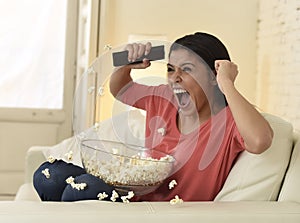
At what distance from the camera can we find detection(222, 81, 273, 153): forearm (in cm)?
173

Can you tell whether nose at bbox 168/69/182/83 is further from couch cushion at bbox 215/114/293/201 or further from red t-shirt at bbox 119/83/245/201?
couch cushion at bbox 215/114/293/201

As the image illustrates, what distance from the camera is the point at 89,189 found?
74.1 inches

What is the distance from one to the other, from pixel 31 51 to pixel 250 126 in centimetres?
291

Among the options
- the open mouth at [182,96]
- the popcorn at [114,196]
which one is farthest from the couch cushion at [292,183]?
the popcorn at [114,196]

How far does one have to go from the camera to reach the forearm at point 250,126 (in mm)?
1734

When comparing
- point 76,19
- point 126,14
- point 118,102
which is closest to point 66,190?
point 118,102

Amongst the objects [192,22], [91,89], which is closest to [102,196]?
[91,89]

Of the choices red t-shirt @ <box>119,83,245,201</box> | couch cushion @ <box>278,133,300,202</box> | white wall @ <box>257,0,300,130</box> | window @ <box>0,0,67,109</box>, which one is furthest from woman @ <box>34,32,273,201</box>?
window @ <box>0,0,67,109</box>

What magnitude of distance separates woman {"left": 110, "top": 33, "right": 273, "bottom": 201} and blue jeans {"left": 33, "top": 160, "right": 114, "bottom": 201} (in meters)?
0.18

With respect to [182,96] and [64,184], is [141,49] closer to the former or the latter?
[182,96]

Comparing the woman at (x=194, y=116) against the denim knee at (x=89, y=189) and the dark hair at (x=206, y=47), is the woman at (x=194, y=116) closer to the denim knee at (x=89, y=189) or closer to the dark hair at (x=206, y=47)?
the dark hair at (x=206, y=47)

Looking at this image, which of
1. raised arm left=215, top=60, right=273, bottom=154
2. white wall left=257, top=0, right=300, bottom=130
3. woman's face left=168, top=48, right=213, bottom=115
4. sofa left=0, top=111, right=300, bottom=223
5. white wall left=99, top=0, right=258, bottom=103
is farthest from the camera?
white wall left=99, top=0, right=258, bottom=103

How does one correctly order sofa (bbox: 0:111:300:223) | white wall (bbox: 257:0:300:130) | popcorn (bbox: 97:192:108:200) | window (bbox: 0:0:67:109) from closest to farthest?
sofa (bbox: 0:111:300:223), popcorn (bbox: 97:192:108:200), white wall (bbox: 257:0:300:130), window (bbox: 0:0:67:109)

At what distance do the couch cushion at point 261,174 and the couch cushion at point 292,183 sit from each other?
0.02 meters
